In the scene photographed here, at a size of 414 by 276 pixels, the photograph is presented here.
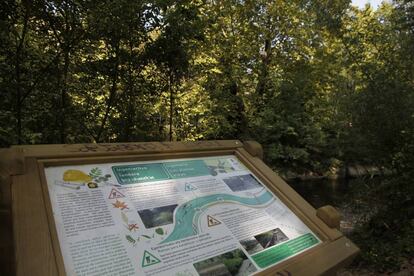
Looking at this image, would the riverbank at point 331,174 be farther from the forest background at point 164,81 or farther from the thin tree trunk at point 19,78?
the thin tree trunk at point 19,78

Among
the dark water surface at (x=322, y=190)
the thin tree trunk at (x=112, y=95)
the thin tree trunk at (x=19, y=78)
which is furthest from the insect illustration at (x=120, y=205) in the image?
the dark water surface at (x=322, y=190)

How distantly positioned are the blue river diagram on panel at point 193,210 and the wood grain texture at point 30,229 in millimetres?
492

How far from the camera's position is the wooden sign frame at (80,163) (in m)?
1.30

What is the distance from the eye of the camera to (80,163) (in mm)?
1785

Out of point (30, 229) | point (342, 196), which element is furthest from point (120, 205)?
point (342, 196)

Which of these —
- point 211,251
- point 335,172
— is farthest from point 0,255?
point 335,172

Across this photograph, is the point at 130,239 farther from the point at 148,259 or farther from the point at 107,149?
the point at 107,149

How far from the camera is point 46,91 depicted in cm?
393

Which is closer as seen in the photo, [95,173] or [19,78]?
[95,173]

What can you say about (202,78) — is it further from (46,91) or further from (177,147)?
(177,147)

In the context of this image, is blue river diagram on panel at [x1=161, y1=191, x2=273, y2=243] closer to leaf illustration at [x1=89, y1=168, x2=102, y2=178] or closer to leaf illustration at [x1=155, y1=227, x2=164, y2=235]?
leaf illustration at [x1=155, y1=227, x2=164, y2=235]

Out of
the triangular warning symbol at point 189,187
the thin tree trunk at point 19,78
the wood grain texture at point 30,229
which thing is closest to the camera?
the wood grain texture at point 30,229

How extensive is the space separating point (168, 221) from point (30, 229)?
597 mm

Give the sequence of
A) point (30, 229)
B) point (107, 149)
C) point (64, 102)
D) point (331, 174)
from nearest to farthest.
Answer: point (30, 229) → point (107, 149) → point (64, 102) → point (331, 174)
